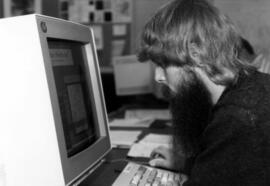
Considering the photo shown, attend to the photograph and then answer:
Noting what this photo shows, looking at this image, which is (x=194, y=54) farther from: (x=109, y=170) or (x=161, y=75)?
(x=109, y=170)

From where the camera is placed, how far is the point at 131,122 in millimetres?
1543

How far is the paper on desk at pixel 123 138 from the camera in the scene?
117 centimetres

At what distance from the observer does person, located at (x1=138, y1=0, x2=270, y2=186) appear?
0.64m

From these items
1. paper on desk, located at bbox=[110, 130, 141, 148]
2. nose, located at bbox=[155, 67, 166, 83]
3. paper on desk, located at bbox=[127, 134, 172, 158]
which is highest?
nose, located at bbox=[155, 67, 166, 83]

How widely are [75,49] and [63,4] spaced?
51.9 inches

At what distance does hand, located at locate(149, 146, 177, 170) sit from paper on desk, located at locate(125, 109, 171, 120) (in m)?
0.64

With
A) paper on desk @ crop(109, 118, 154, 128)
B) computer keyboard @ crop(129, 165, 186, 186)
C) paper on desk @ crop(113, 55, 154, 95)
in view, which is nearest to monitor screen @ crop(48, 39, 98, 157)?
computer keyboard @ crop(129, 165, 186, 186)

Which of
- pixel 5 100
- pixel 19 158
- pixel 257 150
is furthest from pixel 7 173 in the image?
pixel 257 150

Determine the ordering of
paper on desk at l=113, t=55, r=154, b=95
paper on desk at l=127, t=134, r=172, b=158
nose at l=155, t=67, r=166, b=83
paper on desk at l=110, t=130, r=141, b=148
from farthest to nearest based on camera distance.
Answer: paper on desk at l=113, t=55, r=154, b=95
paper on desk at l=110, t=130, r=141, b=148
paper on desk at l=127, t=134, r=172, b=158
nose at l=155, t=67, r=166, b=83

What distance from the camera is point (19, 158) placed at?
0.61 metres

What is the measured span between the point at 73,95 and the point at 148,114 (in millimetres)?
981

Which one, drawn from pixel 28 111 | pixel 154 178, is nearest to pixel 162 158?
pixel 154 178

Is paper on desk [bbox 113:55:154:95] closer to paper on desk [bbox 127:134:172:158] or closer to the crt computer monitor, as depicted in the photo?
paper on desk [bbox 127:134:172:158]

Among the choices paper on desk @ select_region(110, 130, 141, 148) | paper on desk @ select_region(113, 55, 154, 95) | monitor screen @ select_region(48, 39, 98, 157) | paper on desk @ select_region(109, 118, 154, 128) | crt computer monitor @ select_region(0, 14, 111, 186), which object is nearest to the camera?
crt computer monitor @ select_region(0, 14, 111, 186)
